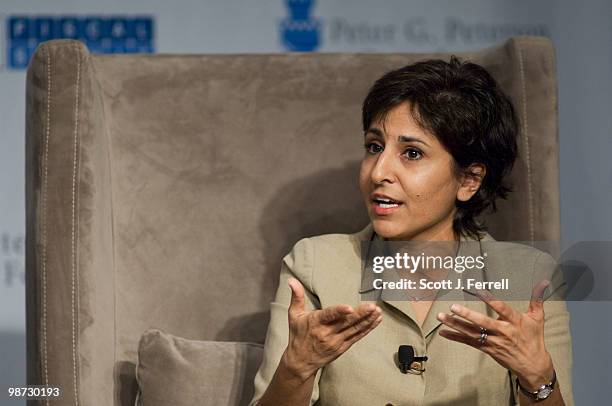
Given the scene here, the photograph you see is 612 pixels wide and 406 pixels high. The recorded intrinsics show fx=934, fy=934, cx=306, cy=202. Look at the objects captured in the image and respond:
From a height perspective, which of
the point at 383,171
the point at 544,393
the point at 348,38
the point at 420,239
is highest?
the point at 348,38

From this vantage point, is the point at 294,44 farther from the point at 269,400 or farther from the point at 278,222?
the point at 269,400

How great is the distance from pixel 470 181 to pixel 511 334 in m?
0.44

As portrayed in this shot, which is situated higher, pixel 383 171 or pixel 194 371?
pixel 383 171

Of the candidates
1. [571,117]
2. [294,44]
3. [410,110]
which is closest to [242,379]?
[410,110]

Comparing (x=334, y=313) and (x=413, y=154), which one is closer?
(x=334, y=313)

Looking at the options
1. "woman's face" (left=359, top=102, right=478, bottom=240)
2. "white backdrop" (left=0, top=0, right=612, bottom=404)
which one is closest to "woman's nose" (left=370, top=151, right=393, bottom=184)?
"woman's face" (left=359, top=102, right=478, bottom=240)

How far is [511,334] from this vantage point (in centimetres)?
124

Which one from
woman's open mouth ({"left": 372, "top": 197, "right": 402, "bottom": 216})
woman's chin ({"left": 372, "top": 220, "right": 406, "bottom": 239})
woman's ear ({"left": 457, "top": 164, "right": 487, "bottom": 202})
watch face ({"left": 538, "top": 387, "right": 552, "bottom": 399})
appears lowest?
watch face ({"left": 538, "top": 387, "right": 552, "bottom": 399})

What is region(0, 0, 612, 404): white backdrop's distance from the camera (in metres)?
2.55

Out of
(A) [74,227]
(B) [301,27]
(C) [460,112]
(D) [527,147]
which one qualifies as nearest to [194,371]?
(A) [74,227]

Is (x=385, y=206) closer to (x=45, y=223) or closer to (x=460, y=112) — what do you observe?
(x=460, y=112)

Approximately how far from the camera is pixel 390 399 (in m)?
1.49

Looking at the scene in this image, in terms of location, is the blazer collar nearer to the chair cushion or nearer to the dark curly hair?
the dark curly hair

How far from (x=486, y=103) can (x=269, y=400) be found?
615mm
